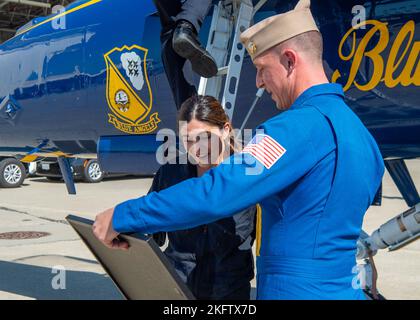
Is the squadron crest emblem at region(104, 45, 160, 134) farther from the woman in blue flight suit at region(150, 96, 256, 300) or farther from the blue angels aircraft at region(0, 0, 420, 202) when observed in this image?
the woman in blue flight suit at region(150, 96, 256, 300)

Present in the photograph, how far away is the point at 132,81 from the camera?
14.7ft

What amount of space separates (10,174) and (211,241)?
15324 mm

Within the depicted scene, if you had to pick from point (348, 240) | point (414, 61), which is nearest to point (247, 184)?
point (348, 240)

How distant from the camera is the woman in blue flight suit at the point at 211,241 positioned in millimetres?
2391

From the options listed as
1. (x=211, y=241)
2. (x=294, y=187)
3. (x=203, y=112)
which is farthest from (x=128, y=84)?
(x=294, y=187)

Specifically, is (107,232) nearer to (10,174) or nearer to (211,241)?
(211,241)

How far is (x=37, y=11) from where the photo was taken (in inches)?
1368

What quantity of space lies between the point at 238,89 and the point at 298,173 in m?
2.42

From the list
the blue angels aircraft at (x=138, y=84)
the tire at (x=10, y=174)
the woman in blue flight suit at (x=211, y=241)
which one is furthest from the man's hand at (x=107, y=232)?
the tire at (x=10, y=174)

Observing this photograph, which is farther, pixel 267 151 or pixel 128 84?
pixel 128 84

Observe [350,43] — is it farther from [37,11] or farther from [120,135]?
[37,11]

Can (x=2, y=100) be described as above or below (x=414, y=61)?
above

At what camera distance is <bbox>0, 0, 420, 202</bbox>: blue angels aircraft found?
3.20 metres

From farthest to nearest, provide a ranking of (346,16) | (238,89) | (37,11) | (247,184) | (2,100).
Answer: (37,11) → (2,100) → (238,89) → (346,16) → (247,184)
